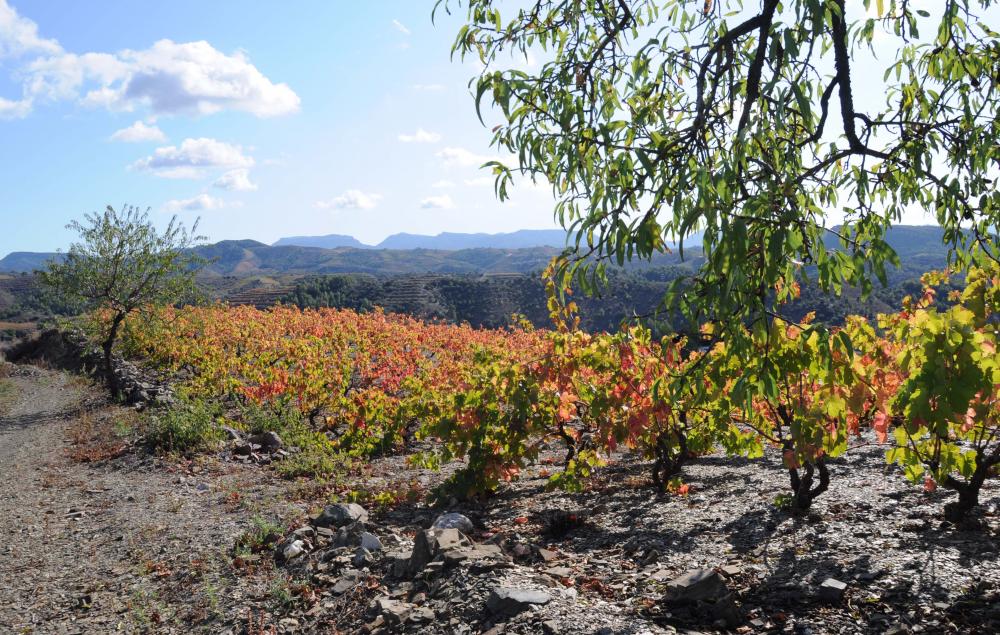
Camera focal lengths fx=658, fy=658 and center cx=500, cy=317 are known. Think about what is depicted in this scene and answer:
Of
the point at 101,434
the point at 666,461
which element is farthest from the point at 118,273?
the point at 666,461

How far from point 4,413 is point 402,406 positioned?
13.0m

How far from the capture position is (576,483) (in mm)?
6414

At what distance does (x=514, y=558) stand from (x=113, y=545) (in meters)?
4.26

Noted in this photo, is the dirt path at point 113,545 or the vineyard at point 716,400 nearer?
the vineyard at point 716,400

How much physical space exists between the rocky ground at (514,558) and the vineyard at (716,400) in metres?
0.34

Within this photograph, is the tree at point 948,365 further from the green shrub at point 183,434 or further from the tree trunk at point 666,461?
the green shrub at point 183,434

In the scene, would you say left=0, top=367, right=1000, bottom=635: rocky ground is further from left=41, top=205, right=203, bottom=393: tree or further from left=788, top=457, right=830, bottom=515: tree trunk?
left=41, top=205, right=203, bottom=393: tree

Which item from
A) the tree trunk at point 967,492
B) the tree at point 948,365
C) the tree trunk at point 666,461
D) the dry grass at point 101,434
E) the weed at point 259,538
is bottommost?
the dry grass at point 101,434

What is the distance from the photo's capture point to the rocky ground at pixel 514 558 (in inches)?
135

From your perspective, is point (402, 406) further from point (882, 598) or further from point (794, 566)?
point (882, 598)

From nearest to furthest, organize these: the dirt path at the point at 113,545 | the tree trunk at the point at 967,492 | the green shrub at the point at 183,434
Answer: the tree trunk at the point at 967,492 < the dirt path at the point at 113,545 < the green shrub at the point at 183,434

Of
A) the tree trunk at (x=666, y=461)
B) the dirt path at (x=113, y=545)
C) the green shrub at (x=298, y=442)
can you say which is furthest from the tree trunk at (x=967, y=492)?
the green shrub at (x=298, y=442)

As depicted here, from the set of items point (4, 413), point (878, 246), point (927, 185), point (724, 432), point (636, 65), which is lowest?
point (4, 413)

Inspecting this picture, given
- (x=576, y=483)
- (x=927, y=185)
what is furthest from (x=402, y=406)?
(x=927, y=185)
